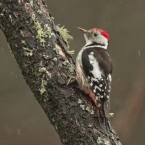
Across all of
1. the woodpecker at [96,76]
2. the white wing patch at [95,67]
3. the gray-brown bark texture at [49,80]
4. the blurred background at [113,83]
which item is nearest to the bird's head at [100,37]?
the woodpecker at [96,76]

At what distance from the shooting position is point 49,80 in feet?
6.86

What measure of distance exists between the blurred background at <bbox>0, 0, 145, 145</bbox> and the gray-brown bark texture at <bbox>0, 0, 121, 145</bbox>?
9.29 feet

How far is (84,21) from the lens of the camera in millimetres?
Answer: 5098

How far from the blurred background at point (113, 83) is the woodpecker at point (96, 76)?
2.43 metres

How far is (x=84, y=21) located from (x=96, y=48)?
8.35 ft

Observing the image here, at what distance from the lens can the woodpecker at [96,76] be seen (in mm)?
2229

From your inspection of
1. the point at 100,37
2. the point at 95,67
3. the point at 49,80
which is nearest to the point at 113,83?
the point at 100,37

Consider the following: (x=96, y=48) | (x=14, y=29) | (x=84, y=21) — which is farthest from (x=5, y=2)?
(x=84, y=21)

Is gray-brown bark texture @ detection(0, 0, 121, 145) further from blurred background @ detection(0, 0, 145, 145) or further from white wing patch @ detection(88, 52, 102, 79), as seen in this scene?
blurred background @ detection(0, 0, 145, 145)

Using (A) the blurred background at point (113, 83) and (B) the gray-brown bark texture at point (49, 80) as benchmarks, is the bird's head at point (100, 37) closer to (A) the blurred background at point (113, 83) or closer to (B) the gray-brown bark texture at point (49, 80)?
(B) the gray-brown bark texture at point (49, 80)

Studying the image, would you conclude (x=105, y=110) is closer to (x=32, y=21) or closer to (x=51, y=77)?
(x=51, y=77)

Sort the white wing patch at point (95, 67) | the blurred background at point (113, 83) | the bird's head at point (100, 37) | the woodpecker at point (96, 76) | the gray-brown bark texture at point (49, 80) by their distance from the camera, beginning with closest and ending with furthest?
the gray-brown bark texture at point (49, 80)
the woodpecker at point (96, 76)
the white wing patch at point (95, 67)
the bird's head at point (100, 37)
the blurred background at point (113, 83)

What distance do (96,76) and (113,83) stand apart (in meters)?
2.71

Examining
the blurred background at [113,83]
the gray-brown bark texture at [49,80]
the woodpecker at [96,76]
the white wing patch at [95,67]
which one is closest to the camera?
the gray-brown bark texture at [49,80]
